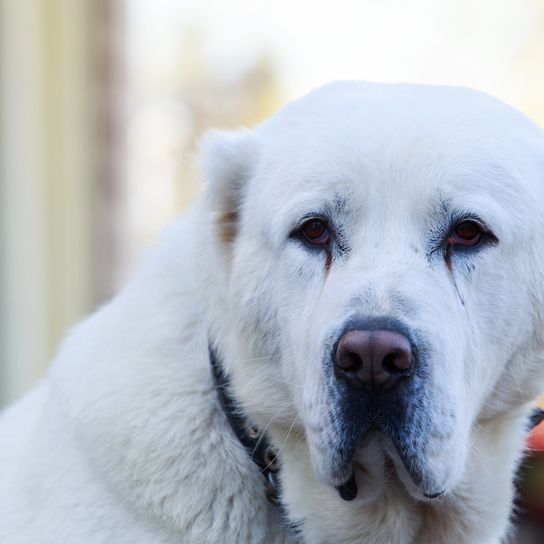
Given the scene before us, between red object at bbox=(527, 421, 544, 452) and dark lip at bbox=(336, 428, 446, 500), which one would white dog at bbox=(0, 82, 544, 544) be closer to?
dark lip at bbox=(336, 428, 446, 500)

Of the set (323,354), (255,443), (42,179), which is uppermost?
(323,354)

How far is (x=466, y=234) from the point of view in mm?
2717

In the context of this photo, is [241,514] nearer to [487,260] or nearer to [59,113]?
[487,260]

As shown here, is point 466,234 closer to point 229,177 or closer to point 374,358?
point 374,358

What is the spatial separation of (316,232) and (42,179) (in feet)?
16.7

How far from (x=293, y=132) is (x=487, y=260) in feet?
2.15

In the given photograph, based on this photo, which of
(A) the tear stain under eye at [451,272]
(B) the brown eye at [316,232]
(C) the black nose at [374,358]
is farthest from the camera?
(B) the brown eye at [316,232]

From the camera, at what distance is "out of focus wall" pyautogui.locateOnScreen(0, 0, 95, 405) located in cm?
733

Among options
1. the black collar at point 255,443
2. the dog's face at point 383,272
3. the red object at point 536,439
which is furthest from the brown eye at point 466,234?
the red object at point 536,439

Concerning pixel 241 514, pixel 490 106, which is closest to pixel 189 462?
pixel 241 514

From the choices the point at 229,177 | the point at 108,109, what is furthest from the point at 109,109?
the point at 229,177

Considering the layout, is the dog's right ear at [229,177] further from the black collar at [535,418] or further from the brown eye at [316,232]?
the black collar at [535,418]

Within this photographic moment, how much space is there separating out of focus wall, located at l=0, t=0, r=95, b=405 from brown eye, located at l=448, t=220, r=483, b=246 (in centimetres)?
517

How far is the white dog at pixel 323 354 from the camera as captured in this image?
8.46ft
